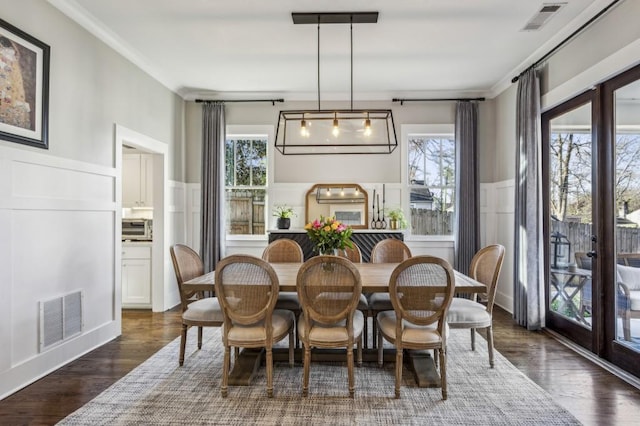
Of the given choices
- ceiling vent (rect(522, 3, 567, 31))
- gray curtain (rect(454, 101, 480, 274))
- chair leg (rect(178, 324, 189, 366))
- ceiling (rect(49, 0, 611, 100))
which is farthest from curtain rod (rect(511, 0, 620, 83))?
chair leg (rect(178, 324, 189, 366))

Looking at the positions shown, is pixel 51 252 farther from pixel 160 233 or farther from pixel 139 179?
pixel 139 179

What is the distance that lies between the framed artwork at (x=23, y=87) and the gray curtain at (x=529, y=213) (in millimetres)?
4527

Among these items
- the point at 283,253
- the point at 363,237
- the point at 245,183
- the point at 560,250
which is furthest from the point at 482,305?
the point at 245,183

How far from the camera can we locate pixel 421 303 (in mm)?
2508

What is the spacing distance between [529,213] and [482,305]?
4.75 ft

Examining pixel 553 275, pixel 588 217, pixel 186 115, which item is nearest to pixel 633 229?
pixel 588 217

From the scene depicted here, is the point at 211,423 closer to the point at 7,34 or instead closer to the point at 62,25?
the point at 7,34

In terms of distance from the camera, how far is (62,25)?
10.3 ft

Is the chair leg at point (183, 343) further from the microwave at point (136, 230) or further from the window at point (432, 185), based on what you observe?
the window at point (432, 185)

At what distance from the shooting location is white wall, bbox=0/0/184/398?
8.73 ft

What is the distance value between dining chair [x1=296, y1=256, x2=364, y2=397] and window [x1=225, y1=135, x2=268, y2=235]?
10.5 feet

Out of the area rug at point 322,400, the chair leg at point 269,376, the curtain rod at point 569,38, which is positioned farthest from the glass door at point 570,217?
the chair leg at point 269,376

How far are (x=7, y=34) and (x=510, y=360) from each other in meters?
4.51

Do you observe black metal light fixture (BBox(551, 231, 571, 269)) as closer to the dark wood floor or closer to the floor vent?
the dark wood floor
